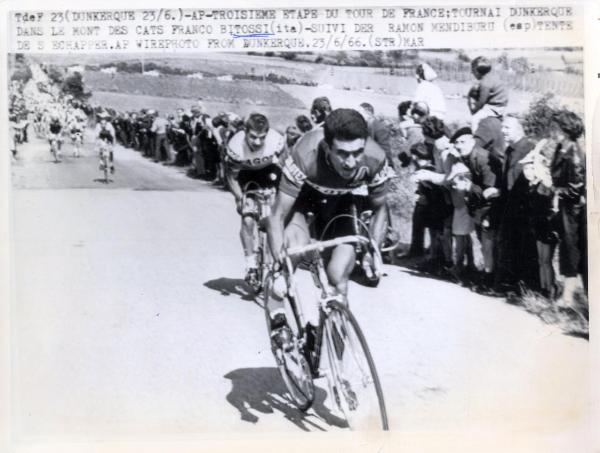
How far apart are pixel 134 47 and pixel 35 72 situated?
0.20 metres

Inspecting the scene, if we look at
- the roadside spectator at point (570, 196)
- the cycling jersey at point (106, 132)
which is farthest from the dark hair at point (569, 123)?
the cycling jersey at point (106, 132)

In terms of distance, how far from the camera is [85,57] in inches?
49.0

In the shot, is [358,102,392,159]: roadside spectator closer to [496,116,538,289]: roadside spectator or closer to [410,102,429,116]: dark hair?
[410,102,429,116]: dark hair

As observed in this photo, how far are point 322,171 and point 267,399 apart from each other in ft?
1.50

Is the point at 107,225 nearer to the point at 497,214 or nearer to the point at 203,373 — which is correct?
the point at 203,373

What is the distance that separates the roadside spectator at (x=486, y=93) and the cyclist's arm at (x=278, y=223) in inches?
15.8

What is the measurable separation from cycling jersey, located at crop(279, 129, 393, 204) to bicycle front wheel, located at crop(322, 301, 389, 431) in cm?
23

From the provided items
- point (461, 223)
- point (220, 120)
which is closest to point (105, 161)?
point (220, 120)

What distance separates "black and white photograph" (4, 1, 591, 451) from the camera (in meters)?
1.23

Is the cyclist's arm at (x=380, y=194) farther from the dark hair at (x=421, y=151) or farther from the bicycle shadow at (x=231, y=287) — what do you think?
the bicycle shadow at (x=231, y=287)

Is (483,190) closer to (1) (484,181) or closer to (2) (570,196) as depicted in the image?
(1) (484,181)

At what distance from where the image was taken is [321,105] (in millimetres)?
1233

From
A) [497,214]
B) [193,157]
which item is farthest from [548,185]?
[193,157]

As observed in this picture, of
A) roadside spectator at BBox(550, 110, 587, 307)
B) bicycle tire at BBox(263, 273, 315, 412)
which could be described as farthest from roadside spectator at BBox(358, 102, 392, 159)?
bicycle tire at BBox(263, 273, 315, 412)
